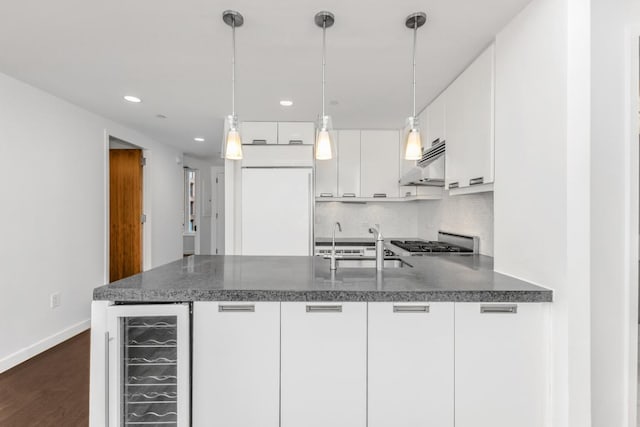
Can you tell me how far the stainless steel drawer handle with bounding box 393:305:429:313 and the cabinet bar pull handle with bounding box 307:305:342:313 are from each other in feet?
0.82

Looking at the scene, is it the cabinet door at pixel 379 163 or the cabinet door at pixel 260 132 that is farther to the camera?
the cabinet door at pixel 379 163

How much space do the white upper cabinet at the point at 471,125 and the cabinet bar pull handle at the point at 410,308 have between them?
937mm

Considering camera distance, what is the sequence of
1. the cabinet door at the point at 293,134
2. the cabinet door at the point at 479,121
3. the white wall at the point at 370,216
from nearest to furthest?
the cabinet door at the point at 479,121 → the cabinet door at the point at 293,134 → the white wall at the point at 370,216

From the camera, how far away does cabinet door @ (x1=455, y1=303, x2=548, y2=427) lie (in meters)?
1.45

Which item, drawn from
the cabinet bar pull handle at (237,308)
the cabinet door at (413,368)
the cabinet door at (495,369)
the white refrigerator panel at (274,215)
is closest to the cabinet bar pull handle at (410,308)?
the cabinet door at (413,368)

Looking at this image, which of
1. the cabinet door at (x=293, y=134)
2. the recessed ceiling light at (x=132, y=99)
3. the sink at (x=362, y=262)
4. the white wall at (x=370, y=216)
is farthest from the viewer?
the white wall at (x=370, y=216)

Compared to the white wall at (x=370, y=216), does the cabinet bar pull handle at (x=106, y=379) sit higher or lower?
lower

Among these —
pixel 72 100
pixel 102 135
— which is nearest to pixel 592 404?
pixel 72 100

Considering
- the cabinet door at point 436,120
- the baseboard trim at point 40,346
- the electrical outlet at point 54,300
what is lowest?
the baseboard trim at point 40,346

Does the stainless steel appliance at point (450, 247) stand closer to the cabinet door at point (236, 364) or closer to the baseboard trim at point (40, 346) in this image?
the cabinet door at point (236, 364)

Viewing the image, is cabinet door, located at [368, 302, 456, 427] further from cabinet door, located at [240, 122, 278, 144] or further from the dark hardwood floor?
cabinet door, located at [240, 122, 278, 144]

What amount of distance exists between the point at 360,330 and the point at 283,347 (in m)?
0.35

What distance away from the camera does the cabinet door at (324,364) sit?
4.78 feet

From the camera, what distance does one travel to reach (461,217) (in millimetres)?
3137
